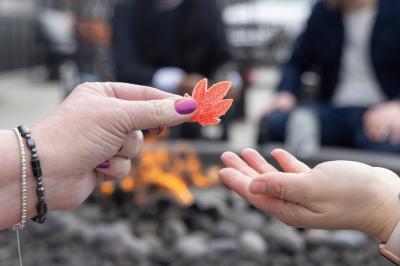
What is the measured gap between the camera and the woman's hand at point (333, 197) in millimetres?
1032

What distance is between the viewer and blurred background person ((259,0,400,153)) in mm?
2668

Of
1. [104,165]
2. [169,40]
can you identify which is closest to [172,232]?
[104,165]

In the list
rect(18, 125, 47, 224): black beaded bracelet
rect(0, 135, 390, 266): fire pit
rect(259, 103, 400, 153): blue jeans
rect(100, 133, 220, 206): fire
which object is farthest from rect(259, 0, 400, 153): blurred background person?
rect(18, 125, 47, 224): black beaded bracelet

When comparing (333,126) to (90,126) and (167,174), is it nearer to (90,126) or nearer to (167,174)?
(167,174)

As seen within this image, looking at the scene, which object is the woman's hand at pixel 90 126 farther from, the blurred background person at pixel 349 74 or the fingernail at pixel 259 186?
the blurred background person at pixel 349 74

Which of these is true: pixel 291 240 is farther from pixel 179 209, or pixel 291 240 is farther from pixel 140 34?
pixel 140 34

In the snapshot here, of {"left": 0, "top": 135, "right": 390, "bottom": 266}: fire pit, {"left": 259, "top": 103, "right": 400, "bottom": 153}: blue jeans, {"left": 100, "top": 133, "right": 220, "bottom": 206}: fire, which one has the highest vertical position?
{"left": 259, "top": 103, "right": 400, "bottom": 153}: blue jeans

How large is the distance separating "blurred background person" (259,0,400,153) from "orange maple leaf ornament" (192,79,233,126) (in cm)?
164

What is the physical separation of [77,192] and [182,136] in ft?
7.15

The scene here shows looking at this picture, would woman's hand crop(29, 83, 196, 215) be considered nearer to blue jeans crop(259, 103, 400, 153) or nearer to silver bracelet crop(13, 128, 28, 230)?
silver bracelet crop(13, 128, 28, 230)

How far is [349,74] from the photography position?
2840mm

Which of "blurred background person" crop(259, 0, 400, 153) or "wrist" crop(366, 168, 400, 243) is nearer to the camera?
"wrist" crop(366, 168, 400, 243)

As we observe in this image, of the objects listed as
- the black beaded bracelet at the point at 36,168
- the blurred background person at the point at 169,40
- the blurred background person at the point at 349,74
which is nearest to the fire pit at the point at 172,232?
the blurred background person at the point at 349,74

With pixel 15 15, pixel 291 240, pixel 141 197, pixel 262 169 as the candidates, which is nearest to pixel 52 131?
pixel 262 169
